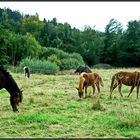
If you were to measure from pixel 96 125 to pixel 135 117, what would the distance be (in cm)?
100

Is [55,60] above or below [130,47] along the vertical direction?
below

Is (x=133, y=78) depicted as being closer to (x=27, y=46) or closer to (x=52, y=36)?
(x=27, y=46)

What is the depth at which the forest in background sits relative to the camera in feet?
175

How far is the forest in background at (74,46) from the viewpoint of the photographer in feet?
175

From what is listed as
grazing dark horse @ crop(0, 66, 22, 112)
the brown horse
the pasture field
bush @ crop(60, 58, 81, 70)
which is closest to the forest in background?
bush @ crop(60, 58, 81, 70)

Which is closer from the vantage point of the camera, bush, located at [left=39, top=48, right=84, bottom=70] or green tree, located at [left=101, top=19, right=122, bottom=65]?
bush, located at [left=39, top=48, right=84, bottom=70]

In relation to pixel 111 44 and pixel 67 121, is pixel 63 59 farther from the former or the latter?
pixel 67 121

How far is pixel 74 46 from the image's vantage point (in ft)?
224

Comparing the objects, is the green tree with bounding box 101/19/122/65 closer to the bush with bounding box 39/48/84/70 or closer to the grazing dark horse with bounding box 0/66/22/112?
the bush with bounding box 39/48/84/70

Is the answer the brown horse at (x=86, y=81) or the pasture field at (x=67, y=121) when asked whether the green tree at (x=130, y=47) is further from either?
the pasture field at (x=67, y=121)

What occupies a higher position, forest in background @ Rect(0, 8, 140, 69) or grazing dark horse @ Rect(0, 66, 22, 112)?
forest in background @ Rect(0, 8, 140, 69)

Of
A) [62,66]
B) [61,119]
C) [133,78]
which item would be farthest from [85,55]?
[61,119]

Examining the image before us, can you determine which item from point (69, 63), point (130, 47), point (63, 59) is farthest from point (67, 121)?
point (130, 47)

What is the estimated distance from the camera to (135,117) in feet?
32.9
